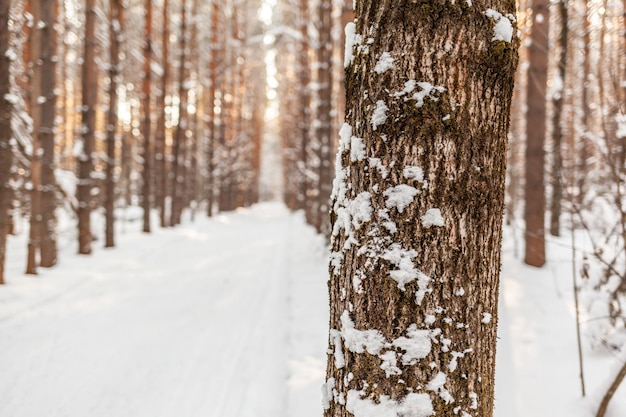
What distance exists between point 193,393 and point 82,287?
425 centimetres

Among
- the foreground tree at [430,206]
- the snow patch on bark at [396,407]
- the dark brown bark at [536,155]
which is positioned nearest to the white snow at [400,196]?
→ the foreground tree at [430,206]

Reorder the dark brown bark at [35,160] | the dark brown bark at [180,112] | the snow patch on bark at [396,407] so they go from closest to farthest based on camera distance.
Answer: the snow patch on bark at [396,407] < the dark brown bark at [35,160] < the dark brown bark at [180,112]

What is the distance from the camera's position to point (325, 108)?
1109 centimetres

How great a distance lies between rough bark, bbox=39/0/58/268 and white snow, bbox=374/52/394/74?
7.62 metres

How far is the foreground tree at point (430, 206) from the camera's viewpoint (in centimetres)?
140

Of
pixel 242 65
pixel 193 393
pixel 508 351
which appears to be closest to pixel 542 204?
pixel 508 351

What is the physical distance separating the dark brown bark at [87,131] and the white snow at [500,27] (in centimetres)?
986

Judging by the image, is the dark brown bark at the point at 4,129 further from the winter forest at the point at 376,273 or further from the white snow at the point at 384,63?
the white snow at the point at 384,63

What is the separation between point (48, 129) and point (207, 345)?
5585 mm

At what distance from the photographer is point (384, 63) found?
1447 mm

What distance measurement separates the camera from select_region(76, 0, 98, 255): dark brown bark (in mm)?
9352

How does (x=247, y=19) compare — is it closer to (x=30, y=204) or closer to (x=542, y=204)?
(x=30, y=204)

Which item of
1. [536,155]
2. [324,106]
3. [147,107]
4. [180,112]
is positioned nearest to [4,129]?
[324,106]

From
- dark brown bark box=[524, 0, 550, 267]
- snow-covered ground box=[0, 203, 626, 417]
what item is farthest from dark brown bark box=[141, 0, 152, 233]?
dark brown bark box=[524, 0, 550, 267]
